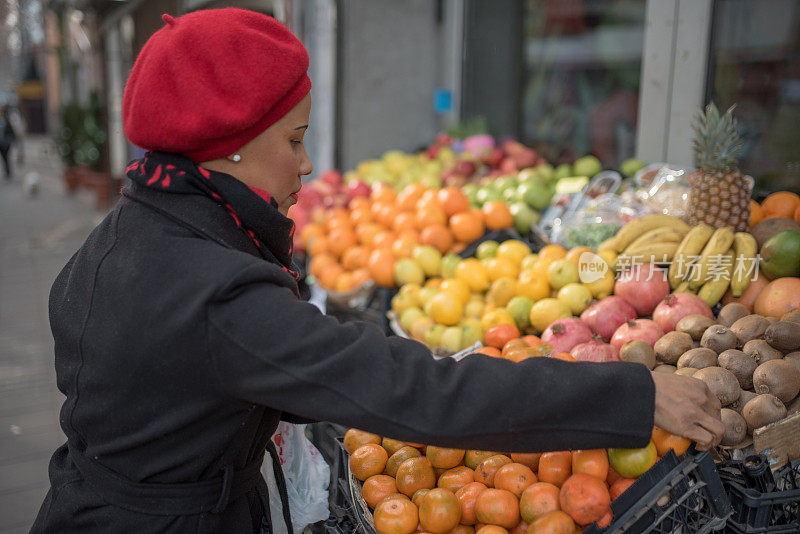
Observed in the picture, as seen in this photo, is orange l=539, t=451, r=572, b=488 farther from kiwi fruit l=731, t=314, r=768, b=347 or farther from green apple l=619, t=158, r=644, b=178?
green apple l=619, t=158, r=644, b=178

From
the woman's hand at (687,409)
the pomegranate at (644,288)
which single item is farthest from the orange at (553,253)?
the woman's hand at (687,409)

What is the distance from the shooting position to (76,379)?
147cm

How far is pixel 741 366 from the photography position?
2062mm

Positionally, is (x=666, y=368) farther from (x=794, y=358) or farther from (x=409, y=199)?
(x=409, y=199)

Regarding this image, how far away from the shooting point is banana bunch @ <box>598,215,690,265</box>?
296 cm

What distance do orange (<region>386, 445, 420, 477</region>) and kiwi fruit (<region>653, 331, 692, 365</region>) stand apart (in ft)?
3.03

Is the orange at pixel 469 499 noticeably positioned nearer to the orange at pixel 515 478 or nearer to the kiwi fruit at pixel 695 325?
the orange at pixel 515 478

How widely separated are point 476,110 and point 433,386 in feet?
19.7

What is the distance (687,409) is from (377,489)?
1003mm

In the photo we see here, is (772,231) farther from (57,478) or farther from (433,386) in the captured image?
(57,478)

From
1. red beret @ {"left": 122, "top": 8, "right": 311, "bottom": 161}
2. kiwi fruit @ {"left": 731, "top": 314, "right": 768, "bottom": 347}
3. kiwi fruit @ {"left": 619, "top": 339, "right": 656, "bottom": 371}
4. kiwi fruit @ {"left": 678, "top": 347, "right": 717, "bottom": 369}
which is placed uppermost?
A: red beret @ {"left": 122, "top": 8, "right": 311, "bottom": 161}

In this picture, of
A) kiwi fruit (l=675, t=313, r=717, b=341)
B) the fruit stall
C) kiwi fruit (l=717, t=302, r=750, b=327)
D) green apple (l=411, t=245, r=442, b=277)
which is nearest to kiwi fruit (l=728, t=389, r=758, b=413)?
the fruit stall

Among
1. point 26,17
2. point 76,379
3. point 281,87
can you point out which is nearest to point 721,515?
point 281,87

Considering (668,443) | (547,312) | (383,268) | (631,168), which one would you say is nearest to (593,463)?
(668,443)
